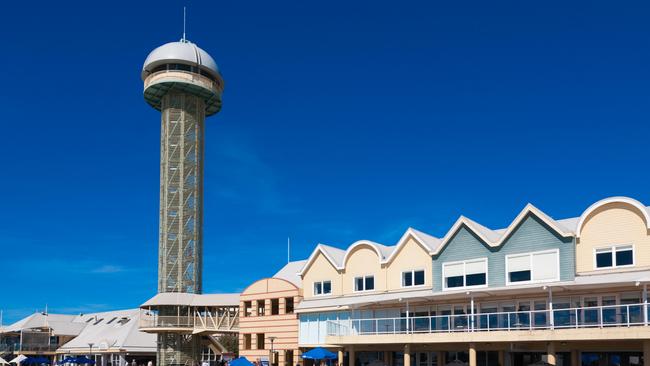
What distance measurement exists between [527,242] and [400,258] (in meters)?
9.07

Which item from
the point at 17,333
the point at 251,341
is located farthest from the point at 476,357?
the point at 17,333

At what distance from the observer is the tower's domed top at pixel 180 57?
73500mm

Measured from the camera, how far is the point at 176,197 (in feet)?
234

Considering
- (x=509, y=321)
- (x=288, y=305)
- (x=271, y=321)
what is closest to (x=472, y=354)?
(x=509, y=321)

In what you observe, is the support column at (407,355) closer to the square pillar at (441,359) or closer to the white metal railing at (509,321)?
the white metal railing at (509,321)

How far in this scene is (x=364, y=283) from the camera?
4691 cm

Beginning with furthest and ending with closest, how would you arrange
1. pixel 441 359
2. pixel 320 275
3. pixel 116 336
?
pixel 116 336
pixel 320 275
pixel 441 359

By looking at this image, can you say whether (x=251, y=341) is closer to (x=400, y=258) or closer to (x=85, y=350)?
(x=400, y=258)

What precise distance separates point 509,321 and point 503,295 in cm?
317

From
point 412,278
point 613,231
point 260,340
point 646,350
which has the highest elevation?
point 613,231

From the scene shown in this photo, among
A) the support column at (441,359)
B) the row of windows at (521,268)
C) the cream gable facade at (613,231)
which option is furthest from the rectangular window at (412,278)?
the cream gable facade at (613,231)

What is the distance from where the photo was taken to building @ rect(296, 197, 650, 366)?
3422 centimetres

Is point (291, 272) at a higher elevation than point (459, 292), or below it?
higher

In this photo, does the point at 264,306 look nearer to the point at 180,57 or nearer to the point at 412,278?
the point at 412,278
